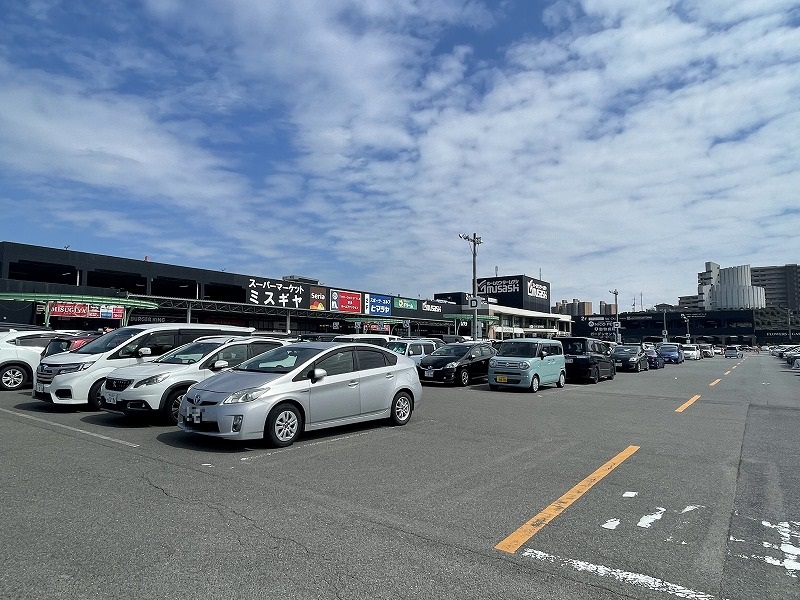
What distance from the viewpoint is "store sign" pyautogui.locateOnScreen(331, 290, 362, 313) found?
4215 centimetres

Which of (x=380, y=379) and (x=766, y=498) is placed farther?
(x=380, y=379)

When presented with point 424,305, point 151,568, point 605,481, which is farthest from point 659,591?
point 424,305

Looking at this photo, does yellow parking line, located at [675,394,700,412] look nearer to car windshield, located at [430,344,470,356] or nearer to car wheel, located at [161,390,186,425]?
car windshield, located at [430,344,470,356]

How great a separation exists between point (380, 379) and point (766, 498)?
228 inches

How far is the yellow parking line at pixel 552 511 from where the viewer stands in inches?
170

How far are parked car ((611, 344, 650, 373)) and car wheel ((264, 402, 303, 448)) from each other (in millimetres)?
24778

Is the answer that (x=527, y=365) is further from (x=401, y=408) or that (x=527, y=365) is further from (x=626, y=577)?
A: (x=626, y=577)

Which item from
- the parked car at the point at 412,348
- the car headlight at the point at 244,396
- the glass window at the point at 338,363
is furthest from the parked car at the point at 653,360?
the car headlight at the point at 244,396

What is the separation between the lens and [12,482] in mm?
5742

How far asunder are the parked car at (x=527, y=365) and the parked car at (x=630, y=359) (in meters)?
12.0

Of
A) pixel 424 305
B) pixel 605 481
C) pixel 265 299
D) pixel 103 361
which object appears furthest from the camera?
pixel 424 305

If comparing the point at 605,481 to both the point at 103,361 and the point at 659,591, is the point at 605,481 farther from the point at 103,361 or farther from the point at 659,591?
the point at 103,361

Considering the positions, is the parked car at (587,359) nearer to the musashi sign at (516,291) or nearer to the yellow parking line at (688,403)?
the yellow parking line at (688,403)

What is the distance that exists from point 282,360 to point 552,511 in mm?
5156
